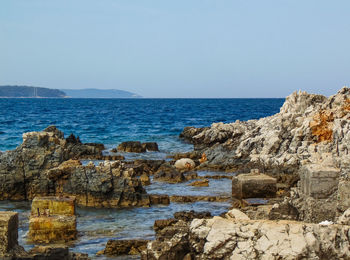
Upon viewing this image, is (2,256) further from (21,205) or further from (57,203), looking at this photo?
(21,205)

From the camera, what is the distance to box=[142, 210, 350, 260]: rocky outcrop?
7555 millimetres

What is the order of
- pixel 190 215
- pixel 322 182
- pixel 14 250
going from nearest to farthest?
pixel 14 250
pixel 322 182
pixel 190 215

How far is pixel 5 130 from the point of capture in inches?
1911

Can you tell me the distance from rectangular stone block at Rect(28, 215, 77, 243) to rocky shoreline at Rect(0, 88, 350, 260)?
168cm

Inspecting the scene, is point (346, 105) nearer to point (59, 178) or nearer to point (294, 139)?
point (294, 139)

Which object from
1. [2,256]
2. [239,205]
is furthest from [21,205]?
[2,256]

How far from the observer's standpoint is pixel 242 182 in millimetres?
16500

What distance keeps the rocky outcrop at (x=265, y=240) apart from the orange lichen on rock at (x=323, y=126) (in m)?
14.8

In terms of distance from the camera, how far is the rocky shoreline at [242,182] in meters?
7.74

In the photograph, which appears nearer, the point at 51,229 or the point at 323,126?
the point at 51,229

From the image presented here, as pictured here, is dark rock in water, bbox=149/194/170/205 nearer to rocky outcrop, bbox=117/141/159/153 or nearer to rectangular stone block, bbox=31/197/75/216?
rectangular stone block, bbox=31/197/75/216

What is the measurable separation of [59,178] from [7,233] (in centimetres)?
840

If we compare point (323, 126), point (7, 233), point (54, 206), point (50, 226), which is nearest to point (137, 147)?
point (323, 126)

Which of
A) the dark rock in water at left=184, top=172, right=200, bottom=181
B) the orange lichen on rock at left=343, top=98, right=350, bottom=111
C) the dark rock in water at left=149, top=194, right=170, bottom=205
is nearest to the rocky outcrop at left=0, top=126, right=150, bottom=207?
the dark rock in water at left=149, top=194, right=170, bottom=205
